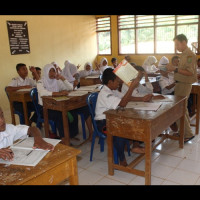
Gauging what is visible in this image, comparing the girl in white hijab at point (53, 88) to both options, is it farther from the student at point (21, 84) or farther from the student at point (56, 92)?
the student at point (21, 84)

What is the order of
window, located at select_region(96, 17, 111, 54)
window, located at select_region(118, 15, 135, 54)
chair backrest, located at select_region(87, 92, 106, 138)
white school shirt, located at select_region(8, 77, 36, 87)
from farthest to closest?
window, located at select_region(96, 17, 111, 54)
window, located at select_region(118, 15, 135, 54)
white school shirt, located at select_region(8, 77, 36, 87)
chair backrest, located at select_region(87, 92, 106, 138)

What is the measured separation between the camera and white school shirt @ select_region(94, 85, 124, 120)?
2380 mm

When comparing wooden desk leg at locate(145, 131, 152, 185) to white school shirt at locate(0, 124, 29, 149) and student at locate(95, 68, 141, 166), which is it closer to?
student at locate(95, 68, 141, 166)

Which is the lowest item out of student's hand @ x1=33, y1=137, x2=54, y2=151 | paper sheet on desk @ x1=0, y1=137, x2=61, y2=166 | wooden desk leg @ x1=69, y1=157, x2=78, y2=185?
wooden desk leg @ x1=69, y1=157, x2=78, y2=185

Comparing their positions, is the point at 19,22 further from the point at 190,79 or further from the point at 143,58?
the point at 190,79

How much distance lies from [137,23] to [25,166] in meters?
6.97

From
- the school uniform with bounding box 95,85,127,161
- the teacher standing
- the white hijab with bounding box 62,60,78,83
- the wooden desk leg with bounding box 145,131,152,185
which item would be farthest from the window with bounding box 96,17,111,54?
the wooden desk leg with bounding box 145,131,152,185

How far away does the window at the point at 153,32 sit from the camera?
6.65 meters

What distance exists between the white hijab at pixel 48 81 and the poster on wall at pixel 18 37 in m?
2.83

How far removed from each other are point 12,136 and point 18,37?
4789 millimetres

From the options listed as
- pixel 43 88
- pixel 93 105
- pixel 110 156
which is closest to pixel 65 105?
pixel 93 105

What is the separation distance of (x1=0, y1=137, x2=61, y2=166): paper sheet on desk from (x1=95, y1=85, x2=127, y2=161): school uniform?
938mm

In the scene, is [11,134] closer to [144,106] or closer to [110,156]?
[110,156]
